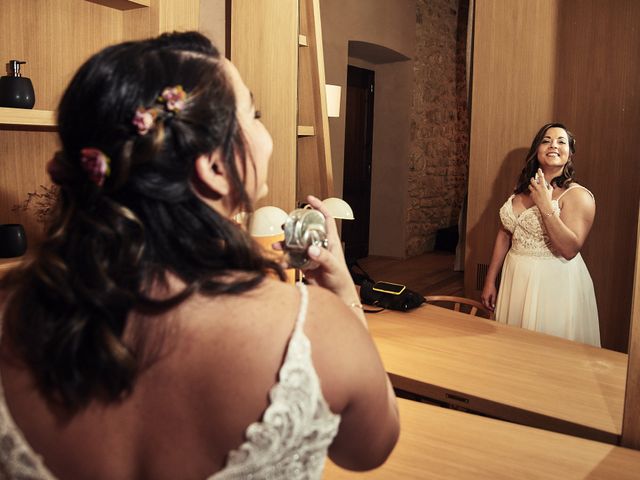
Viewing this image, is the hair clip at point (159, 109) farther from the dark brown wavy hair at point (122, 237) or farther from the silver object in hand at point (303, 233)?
the silver object in hand at point (303, 233)

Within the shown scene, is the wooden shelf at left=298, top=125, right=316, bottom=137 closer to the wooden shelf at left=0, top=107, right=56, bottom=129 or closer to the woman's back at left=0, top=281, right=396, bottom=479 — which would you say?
the wooden shelf at left=0, top=107, right=56, bottom=129

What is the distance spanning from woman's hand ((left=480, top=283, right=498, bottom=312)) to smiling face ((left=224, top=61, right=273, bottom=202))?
1.04 metres

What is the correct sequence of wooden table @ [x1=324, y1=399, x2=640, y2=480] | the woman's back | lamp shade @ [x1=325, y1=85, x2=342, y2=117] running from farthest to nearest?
1. lamp shade @ [x1=325, y1=85, x2=342, y2=117]
2. wooden table @ [x1=324, y1=399, x2=640, y2=480]
3. the woman's back

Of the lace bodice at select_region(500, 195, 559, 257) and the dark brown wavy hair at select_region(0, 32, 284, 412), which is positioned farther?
the lace bodice at select_region(500, 195, 559, 257)

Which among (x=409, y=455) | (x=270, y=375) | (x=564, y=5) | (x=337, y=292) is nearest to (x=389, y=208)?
(x=564, y=5)

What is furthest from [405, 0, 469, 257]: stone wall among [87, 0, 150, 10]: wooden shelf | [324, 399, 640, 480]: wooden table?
[87, 0, 150, 10]: wooden shelf

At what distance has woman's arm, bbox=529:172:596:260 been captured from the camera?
53.1 inches

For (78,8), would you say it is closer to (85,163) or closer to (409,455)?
(85,163)

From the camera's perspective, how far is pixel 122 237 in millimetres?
623

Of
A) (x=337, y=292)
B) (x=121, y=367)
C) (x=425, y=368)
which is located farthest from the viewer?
(x=425, y=368)

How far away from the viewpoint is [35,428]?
654mm

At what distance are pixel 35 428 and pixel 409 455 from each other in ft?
2.58

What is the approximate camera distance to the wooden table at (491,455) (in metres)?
1.14

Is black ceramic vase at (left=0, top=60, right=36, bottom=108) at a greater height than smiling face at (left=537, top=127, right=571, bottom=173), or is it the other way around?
black ceramic vase at (left=0, top=60, right=36, bottom=108)
